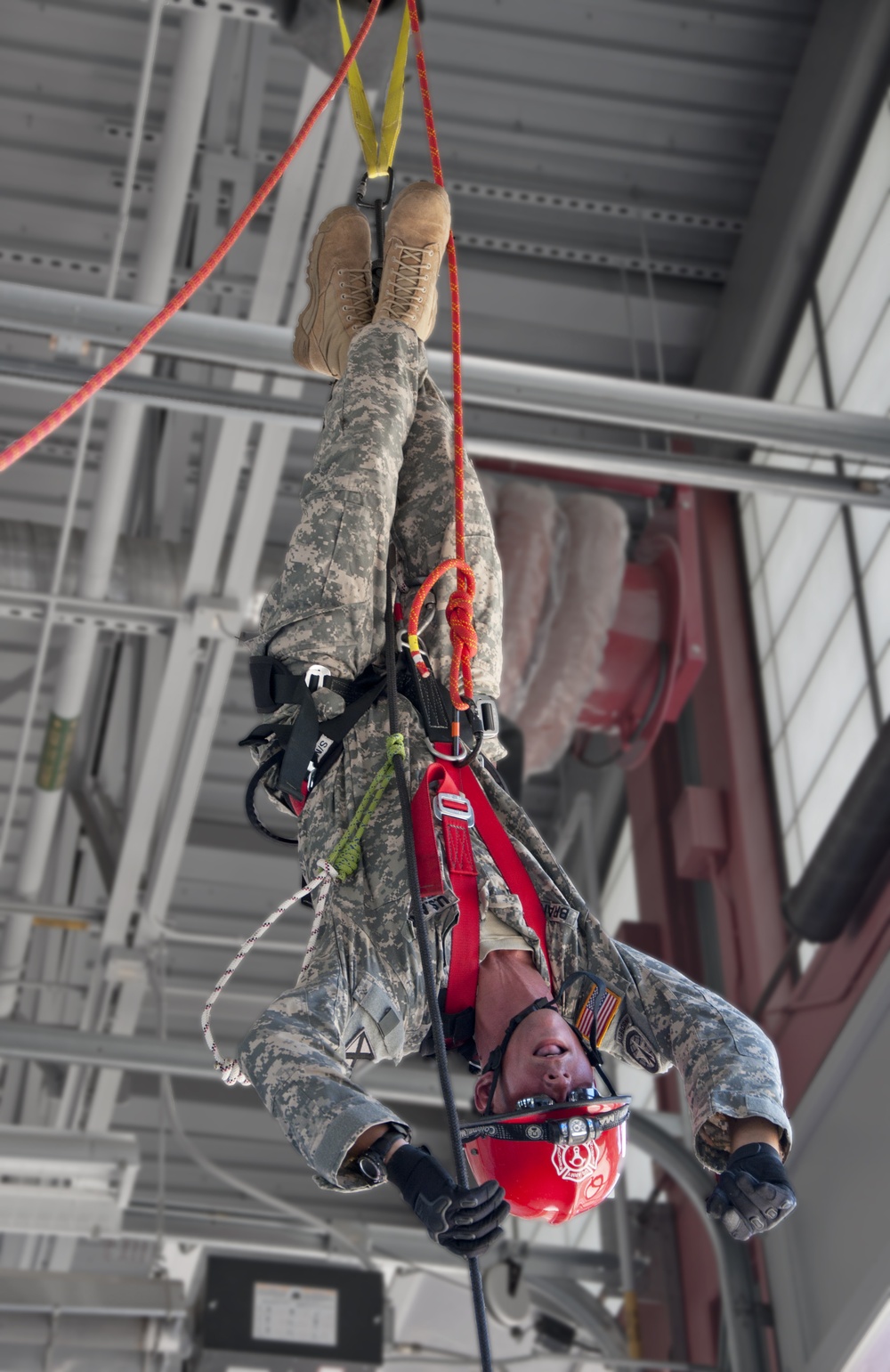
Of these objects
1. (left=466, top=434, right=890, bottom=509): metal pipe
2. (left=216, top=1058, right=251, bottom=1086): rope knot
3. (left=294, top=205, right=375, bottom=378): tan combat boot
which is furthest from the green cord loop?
(left=466, top=434, right=890, bottom=509): metal pipe

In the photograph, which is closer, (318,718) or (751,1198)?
(751,1198)

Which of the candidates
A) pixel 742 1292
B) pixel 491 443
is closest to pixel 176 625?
pixel 491 443

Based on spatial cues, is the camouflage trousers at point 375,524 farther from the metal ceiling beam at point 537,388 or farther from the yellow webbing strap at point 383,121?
the metal ceiling beam at point 537,388

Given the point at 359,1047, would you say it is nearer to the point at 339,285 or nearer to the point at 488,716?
the point at 488,716

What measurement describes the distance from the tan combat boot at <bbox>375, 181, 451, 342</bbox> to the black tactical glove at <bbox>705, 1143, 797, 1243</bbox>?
1.95m

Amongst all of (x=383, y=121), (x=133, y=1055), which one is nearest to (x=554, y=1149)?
(x=383, y=121)

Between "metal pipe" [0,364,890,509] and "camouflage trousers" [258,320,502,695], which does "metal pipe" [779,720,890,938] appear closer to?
"metal pipe" [0,364,890,509]

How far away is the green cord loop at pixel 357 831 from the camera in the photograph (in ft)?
9.61

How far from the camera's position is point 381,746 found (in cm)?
309

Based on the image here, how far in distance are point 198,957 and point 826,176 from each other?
5783 millimetres

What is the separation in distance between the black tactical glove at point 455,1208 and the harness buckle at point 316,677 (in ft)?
3.64

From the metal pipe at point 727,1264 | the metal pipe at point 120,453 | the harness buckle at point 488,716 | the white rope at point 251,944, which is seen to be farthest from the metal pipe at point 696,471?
the metal pipe at point 727,1264

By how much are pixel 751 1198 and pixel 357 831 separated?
3.48ft

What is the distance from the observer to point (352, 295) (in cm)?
353
